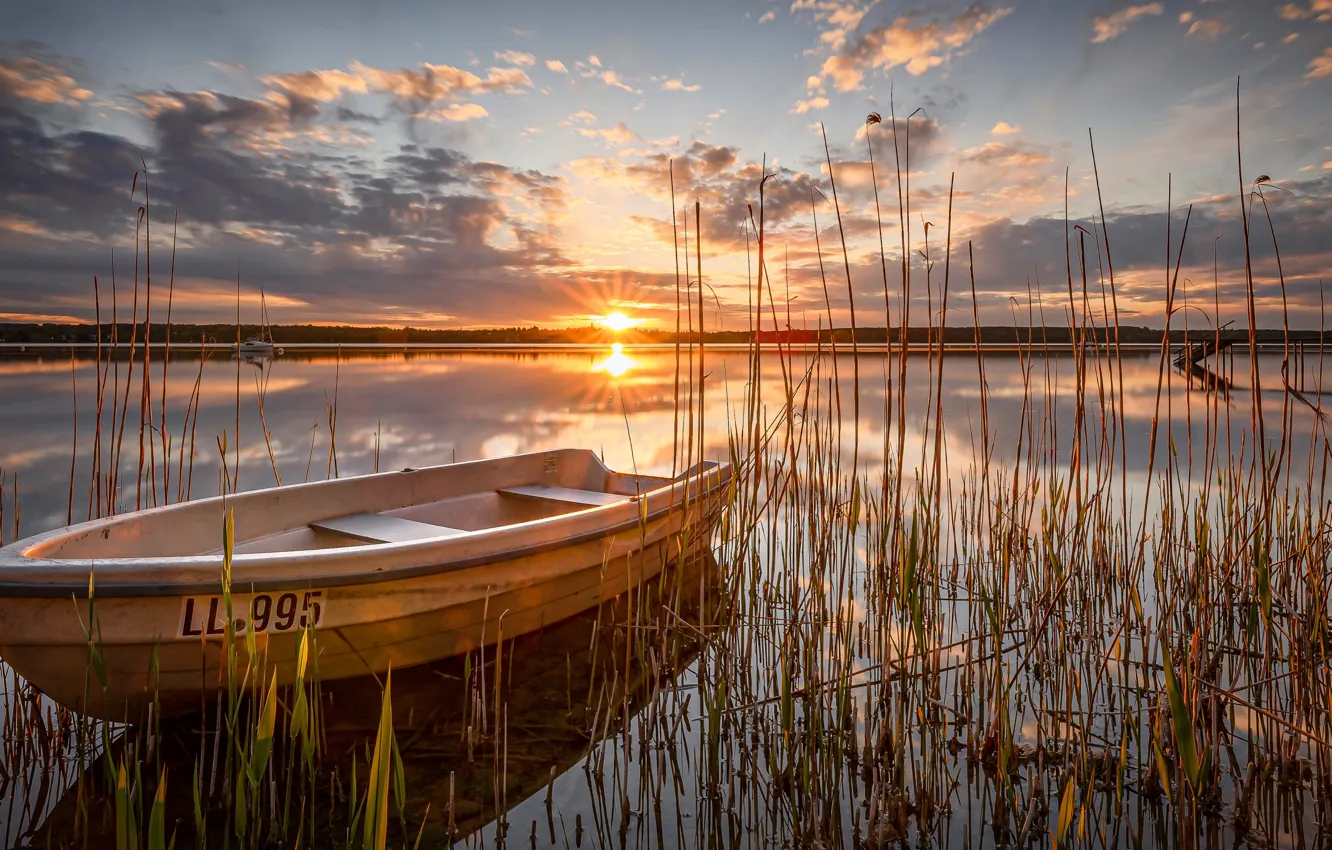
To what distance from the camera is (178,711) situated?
3.13m

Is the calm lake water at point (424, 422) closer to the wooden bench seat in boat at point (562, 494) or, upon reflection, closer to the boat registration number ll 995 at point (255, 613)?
the wooden bench seat in boat at point (562, 494)

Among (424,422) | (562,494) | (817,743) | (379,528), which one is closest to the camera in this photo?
(817,743)

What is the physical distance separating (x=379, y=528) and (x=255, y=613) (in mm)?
1619

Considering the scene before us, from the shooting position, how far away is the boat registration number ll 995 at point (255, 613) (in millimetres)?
2873

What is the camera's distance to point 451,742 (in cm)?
338

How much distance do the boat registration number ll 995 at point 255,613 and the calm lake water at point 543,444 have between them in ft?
2.15

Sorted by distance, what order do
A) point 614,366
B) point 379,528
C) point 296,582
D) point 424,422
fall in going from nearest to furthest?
point 296,582 < point 379,528 < point 424,422 < point 614,366

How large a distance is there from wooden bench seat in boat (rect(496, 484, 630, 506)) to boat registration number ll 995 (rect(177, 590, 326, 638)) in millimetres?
2660

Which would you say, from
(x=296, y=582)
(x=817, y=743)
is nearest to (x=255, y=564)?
(x=296, y=582)

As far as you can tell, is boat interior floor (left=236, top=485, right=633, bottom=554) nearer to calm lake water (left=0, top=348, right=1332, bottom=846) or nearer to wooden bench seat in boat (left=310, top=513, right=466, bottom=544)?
wooden bench seat in boat (left=310, top=513, right=466, bottom=544)

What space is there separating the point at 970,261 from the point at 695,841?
9.12 ft

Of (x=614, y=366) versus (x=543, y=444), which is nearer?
(x=543, y=444)

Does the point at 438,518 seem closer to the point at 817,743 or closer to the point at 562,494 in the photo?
the point at 562,494

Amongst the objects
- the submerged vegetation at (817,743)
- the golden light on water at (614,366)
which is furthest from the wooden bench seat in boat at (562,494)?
the golden light on water at (614,366)
